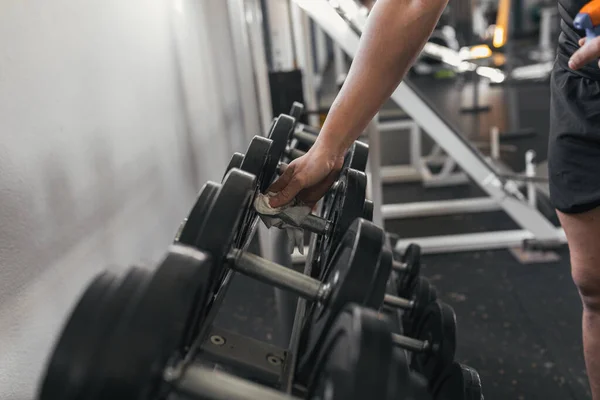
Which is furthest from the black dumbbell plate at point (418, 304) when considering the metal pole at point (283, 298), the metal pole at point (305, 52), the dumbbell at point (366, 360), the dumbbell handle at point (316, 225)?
the metal pole at point (305, 52)

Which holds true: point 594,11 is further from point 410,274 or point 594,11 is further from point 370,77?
point 410,274

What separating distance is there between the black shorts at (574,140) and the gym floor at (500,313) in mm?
700

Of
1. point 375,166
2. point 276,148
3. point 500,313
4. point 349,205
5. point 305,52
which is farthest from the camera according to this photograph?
point 305,52

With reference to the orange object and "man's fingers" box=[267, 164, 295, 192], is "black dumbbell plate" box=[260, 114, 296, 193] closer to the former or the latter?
"man's fingers" box=[267, 164, 295, 192]

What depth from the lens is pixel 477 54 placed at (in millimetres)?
5309

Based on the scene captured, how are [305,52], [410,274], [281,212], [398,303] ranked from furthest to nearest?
[305,52] → [410,274] → [398,303] → [281,212]

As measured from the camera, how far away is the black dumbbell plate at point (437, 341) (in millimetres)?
985

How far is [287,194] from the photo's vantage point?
2.89 feet

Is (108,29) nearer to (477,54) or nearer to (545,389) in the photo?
(545,389)

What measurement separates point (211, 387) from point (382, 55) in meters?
0.55

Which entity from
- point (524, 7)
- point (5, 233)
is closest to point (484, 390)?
point (5, 233)

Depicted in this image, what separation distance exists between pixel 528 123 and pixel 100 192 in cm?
422

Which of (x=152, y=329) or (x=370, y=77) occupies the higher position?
(x=370, y=77)

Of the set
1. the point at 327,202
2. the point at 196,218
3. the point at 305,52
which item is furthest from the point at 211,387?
the point at 305,52
